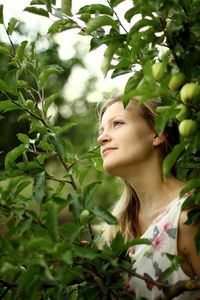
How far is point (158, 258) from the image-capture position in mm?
1199

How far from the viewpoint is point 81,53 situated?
1120 cm

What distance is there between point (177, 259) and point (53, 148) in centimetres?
53

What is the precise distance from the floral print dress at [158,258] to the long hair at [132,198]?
0.22m

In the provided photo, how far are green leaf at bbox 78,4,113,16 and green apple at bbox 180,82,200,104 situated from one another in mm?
307

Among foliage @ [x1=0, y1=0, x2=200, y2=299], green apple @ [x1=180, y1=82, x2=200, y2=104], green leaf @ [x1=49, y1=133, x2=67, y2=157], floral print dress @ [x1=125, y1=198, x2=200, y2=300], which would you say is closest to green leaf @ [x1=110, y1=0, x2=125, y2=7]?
foliage @ [x1=0, y1=0, x2=200, y2=299]

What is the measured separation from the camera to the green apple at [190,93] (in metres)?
0.86

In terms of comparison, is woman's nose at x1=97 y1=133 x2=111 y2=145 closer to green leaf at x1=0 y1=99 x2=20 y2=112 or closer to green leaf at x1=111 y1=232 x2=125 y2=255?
green leaf at x1=0 y1=99 x2=20 y2=112

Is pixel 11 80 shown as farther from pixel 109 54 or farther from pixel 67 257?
pixel 67 257

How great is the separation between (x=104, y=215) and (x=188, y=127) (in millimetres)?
201

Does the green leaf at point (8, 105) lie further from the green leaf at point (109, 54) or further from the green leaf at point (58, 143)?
the green leaf at point (109, 54)

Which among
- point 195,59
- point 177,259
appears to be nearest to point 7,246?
point 177,259

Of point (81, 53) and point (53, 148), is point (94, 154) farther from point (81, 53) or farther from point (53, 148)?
point (81, 53)

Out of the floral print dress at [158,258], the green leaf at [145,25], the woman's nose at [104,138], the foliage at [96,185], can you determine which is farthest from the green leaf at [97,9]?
the floral print dress at [158,258]

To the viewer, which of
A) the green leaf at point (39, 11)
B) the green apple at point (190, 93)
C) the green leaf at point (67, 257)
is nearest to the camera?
the green leaf at point (67, 257)
